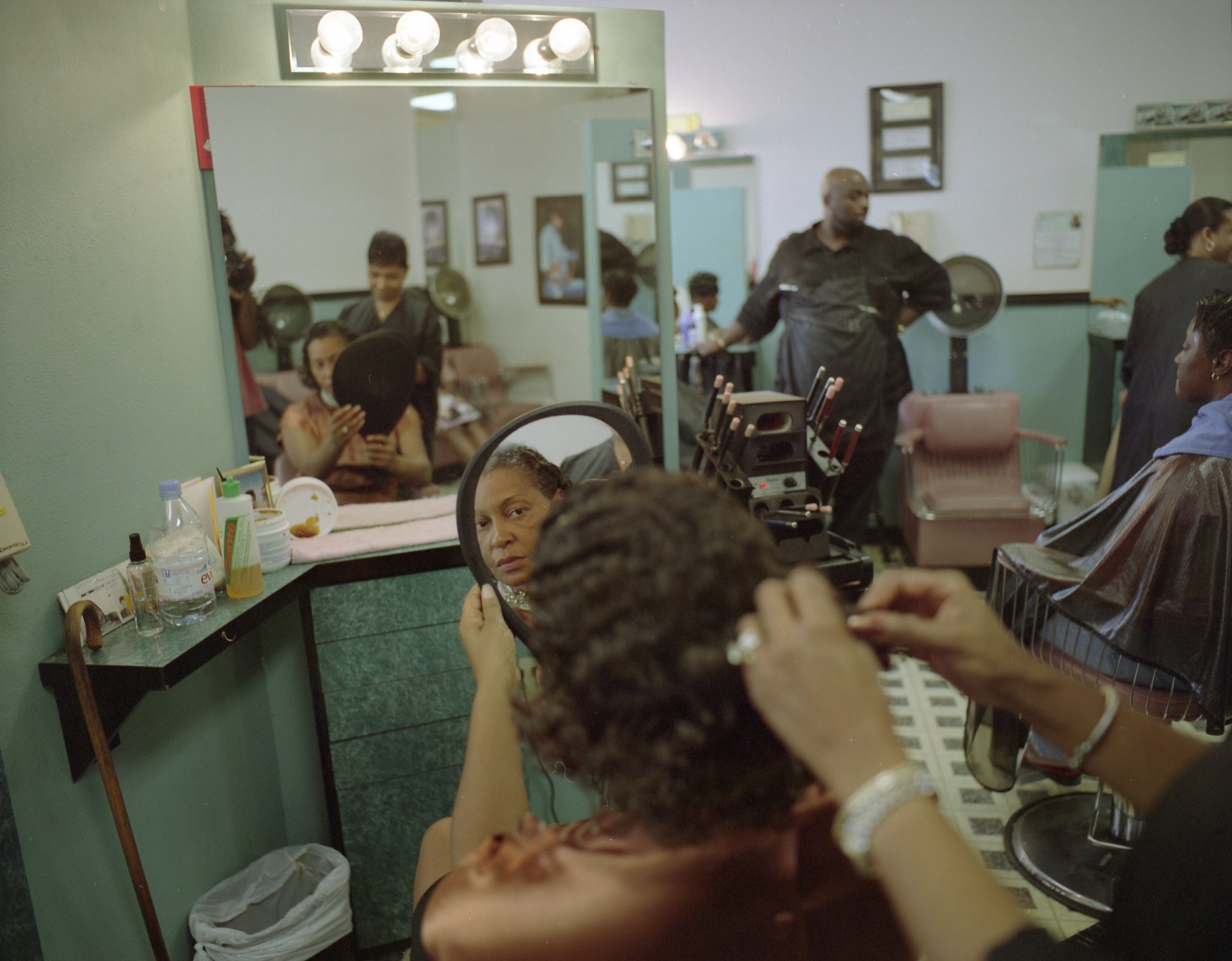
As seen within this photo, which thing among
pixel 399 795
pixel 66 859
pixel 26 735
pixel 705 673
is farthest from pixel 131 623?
pixel 705 673

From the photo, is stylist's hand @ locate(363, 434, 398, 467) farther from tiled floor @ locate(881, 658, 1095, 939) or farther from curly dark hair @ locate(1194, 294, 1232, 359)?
curly dark hair @ locate(1194, 294, 1232, 359)

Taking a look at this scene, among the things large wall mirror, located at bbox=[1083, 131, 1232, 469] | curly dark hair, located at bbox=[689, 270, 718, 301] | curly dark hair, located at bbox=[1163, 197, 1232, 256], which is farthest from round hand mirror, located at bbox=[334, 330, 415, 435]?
curly dark hair, located at bbox=[689, 270, 718, 301]

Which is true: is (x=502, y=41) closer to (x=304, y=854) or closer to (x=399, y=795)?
(x=399, y=795)

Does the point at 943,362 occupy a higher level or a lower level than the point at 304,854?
higher

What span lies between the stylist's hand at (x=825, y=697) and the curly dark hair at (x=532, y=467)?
935 mm

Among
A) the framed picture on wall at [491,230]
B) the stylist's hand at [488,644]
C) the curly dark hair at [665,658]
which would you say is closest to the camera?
the curly dark hair at [665,658]

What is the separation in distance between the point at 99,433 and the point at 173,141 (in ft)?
2.14

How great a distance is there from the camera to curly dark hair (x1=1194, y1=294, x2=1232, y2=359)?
1824 mm

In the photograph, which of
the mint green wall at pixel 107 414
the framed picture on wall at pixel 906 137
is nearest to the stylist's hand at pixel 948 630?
the mint green wall at pixel 107 414

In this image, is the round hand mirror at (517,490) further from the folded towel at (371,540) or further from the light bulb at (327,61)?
the light bulb at (327,61)

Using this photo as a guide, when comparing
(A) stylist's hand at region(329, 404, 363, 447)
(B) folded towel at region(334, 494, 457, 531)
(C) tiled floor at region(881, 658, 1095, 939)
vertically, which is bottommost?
(C) tiled floor at region(881, 658, 1095, 939)

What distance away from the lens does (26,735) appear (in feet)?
4.74

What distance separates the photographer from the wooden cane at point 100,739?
1441mm

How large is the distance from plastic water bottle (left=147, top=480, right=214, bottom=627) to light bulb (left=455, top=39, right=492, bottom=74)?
3.73 feet
